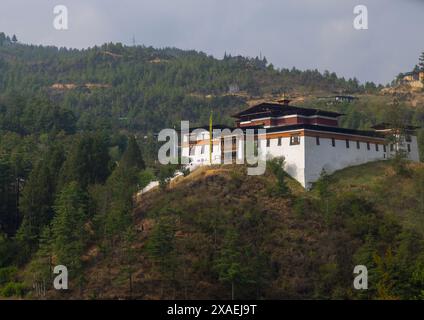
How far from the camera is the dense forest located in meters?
50.7

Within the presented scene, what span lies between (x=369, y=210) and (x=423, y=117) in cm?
6697

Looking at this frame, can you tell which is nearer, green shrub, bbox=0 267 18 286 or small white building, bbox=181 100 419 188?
green shrub, bbox=0 267 18 286

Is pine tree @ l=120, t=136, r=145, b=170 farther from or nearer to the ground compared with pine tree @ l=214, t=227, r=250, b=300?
farther from the ground

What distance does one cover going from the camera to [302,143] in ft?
189

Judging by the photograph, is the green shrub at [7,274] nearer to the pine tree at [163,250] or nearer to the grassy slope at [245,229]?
the grassy slope at [245,229]

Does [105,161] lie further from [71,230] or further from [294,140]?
[294,140]

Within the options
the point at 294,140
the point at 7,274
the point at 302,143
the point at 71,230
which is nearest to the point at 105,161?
the point at 71,230

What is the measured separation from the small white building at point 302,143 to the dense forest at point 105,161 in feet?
9.97

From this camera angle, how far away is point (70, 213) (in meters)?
52.1

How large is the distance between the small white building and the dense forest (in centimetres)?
304

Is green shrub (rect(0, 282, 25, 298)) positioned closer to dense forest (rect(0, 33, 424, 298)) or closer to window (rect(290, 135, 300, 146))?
dense forest (rect(0, 33, 424, 298))

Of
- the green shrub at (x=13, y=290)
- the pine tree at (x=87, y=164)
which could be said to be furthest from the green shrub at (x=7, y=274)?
the pine tree at (x=87, y=164)

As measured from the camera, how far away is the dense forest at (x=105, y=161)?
166 ft

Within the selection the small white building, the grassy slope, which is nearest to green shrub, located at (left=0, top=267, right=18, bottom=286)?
the grassy slope
